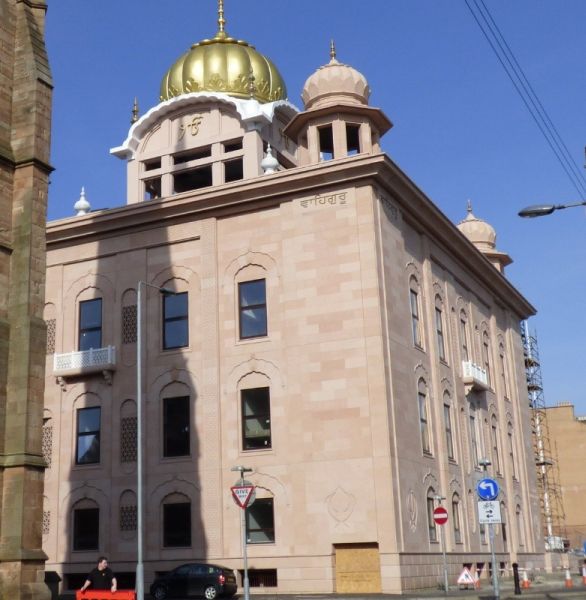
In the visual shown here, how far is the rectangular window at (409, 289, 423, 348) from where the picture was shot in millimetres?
37969

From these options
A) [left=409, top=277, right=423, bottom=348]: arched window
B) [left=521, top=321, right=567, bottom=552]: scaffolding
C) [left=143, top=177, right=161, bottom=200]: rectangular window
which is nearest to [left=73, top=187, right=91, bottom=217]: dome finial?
[left=143, top=177, right=161, bottom=200]: rectangular window

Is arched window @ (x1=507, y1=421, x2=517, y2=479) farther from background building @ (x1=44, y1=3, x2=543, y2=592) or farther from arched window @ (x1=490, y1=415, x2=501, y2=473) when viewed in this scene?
background building @ (x1=44, y1=3, x2=543, y2=592)

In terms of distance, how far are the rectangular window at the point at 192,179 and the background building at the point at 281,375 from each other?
7.40 meters

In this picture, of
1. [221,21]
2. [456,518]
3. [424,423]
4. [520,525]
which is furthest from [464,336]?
[221,21]

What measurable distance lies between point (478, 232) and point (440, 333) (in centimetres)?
1613

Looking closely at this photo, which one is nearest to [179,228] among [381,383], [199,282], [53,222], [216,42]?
[199,282]

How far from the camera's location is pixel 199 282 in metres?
37.2

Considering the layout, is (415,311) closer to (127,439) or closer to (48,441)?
(127,439)

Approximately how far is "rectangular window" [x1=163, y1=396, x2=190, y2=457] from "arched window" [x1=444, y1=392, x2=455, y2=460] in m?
11.1

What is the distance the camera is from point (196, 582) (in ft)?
103

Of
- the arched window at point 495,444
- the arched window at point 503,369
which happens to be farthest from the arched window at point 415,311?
the arched window at point 503,369

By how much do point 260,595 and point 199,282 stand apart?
40.2 feet

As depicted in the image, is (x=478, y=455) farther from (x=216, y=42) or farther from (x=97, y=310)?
(x=216, y=42)

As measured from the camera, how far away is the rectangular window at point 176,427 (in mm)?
35875
